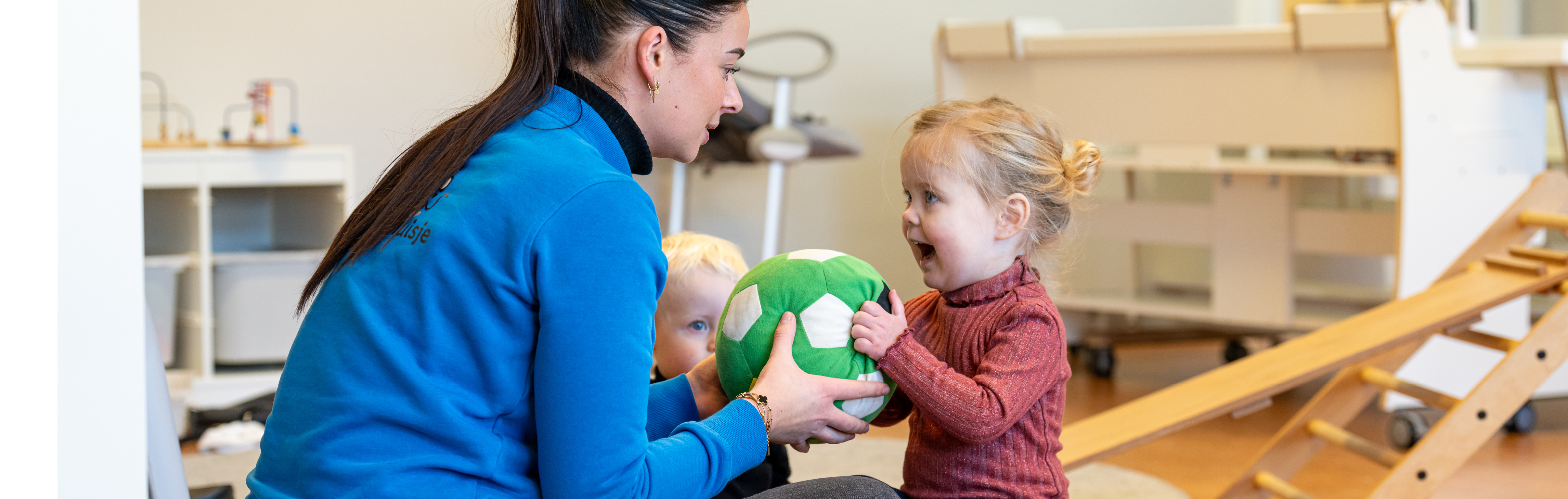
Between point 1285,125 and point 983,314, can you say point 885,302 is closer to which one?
point 983,314

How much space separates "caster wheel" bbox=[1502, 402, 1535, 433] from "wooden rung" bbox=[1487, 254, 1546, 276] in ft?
2.22

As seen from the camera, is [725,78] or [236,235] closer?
[725,78]

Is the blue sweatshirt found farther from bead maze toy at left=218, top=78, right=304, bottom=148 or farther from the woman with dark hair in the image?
bead maze toy at left=218, top=78, right=304, bottom=148

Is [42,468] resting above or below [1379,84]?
below

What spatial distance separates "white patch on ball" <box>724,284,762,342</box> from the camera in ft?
3.34

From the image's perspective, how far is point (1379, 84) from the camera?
2422mm

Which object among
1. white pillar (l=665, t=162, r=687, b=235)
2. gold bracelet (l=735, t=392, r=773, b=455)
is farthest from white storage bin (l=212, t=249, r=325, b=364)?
gold bracelet (l=735, t=392, r=773, b=455)

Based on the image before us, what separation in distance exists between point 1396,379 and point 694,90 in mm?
1525

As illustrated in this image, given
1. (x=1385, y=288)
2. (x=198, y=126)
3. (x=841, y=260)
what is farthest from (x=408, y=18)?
(x=1385, y=288)

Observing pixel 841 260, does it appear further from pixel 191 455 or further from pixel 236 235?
pixel 236 235

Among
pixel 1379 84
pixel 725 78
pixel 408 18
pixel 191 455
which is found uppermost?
pixel 408 18

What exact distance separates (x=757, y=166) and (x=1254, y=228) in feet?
5.26

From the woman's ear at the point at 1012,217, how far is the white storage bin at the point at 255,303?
7.33 feet

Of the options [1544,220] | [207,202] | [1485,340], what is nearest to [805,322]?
[1485,340]
